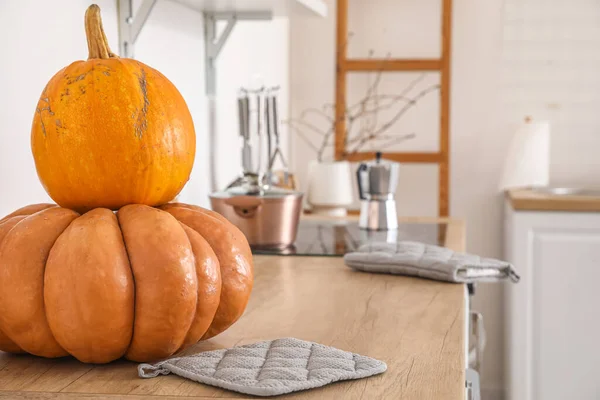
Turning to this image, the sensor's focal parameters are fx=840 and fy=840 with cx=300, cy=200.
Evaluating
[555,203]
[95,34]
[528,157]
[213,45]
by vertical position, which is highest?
[213,45]

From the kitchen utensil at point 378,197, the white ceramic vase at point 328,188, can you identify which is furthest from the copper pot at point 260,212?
the white ceramic vase at point 328,188

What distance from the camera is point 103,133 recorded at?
30.5 inches

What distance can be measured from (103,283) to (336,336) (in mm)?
306

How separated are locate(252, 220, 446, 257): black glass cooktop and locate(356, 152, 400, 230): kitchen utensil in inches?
1.3

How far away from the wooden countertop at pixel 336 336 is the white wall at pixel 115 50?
0.38 m

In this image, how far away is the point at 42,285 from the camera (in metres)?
0.74

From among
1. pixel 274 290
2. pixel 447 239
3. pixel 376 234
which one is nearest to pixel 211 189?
pixel 376 234

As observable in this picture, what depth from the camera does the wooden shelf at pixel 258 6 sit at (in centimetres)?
191

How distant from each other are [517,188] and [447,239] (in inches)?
61.0

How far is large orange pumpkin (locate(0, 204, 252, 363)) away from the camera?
73cm

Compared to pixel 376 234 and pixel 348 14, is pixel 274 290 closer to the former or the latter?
pixel 376 234

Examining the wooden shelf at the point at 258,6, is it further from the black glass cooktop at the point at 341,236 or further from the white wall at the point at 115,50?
the black glass cooktop at the point at 341,236

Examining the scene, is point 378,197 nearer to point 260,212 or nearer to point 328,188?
point 260,212

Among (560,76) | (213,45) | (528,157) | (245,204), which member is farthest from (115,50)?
(560,76)
